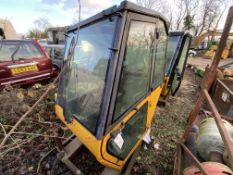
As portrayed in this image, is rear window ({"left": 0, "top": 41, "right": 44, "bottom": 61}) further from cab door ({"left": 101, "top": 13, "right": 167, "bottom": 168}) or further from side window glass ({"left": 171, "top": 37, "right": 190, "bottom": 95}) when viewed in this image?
side window glass ({"left": 171, "top": 37, "right": 190, "bottom": 95})

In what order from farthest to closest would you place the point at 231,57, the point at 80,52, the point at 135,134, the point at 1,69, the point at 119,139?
the point at 231,57 → the point at 1,69 → the point at 135,134 → the point at 80,52 → the point at 119,139

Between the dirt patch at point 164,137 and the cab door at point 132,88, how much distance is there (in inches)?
19.4

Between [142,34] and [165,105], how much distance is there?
2.51 m

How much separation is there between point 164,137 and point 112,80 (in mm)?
1895

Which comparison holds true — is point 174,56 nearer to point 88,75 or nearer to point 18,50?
point 88,75

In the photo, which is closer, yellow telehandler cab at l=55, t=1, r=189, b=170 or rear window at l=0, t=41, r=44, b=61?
yellow telehandler cab at l=55, t=1, r=189, b=170

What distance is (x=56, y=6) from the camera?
0.80 m

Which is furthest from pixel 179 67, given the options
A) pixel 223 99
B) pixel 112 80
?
pixel 112 80

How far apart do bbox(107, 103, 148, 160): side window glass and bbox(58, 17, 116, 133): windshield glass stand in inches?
11.1

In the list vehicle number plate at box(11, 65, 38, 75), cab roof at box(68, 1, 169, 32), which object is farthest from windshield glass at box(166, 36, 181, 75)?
vehicle number plate at box(11, 65, 38, 75)

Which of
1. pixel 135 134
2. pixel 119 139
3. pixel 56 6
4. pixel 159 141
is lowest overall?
pixel 159 141

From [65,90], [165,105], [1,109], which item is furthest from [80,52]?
[165,105]

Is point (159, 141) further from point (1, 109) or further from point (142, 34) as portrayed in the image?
point (1, 109)

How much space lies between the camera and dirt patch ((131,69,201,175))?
6.43 ft
